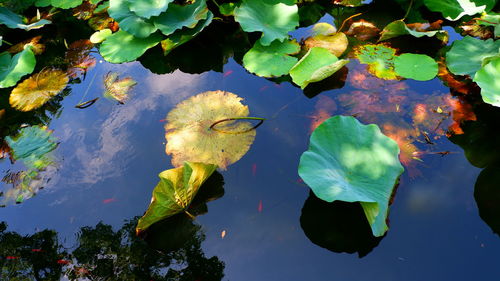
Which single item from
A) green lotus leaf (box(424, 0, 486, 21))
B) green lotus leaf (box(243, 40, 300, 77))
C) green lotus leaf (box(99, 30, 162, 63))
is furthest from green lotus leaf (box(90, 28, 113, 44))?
green lotus leaf (box(424, 0, 486, 21))

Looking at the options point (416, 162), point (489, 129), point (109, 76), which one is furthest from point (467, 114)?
point (109, 76)

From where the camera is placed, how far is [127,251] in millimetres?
2004

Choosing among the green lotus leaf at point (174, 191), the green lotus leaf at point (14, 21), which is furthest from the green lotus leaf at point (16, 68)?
the green lotus leaf at point (174, 191)

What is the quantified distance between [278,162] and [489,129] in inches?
50.1

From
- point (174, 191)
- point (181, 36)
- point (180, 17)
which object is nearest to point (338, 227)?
point (174, 191)

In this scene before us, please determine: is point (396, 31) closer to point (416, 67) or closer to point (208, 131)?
point (416, 67)

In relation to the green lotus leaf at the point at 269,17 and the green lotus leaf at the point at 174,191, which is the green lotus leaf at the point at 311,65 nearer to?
the green lotus leaf at the point at 269,17

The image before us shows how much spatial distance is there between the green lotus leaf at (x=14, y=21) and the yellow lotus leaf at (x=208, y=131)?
61.2 inches

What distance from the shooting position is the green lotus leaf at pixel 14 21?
317cm

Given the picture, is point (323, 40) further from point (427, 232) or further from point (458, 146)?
point (427, 232)

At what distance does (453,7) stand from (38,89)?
3.29m

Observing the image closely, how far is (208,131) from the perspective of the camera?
8.09ft

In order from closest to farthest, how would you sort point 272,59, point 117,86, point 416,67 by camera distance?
1. point 416,67
2. point 272,59
3. point 117,86

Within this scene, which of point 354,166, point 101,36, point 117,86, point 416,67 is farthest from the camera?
point 101,36
